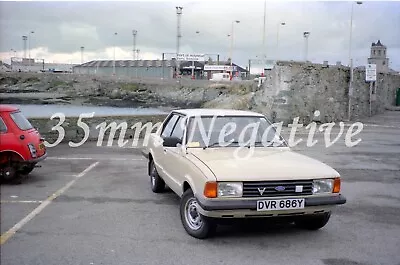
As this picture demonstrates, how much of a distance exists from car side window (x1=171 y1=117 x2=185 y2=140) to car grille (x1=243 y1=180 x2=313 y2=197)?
1837mm

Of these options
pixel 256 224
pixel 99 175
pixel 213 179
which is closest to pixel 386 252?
pixel 256 224

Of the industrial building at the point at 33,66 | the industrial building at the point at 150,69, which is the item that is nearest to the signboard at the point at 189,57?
the industrial building at the point at 150,69

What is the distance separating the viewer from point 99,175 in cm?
997

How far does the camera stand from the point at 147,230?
602cm

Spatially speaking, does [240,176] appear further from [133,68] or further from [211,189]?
[133,68]

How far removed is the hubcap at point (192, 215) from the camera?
5719mm

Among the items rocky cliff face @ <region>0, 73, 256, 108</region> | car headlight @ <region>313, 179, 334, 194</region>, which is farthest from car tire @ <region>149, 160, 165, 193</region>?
rocky cliff face @ <region>0, 73, 256, 108</region>

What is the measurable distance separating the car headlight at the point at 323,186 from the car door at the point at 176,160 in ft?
5.76

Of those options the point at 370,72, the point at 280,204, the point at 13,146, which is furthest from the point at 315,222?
the point at 370,72

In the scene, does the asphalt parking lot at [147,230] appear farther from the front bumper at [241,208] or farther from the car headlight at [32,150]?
the car headlight at [32,150]

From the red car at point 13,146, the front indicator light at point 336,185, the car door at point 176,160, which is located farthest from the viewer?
the red car at point 13,146

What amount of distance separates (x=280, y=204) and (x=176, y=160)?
1.88m

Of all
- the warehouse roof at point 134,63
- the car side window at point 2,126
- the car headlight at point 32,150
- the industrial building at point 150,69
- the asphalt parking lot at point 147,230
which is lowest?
the asphalt parking lot at point 147,230

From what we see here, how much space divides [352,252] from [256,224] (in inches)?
53.7
